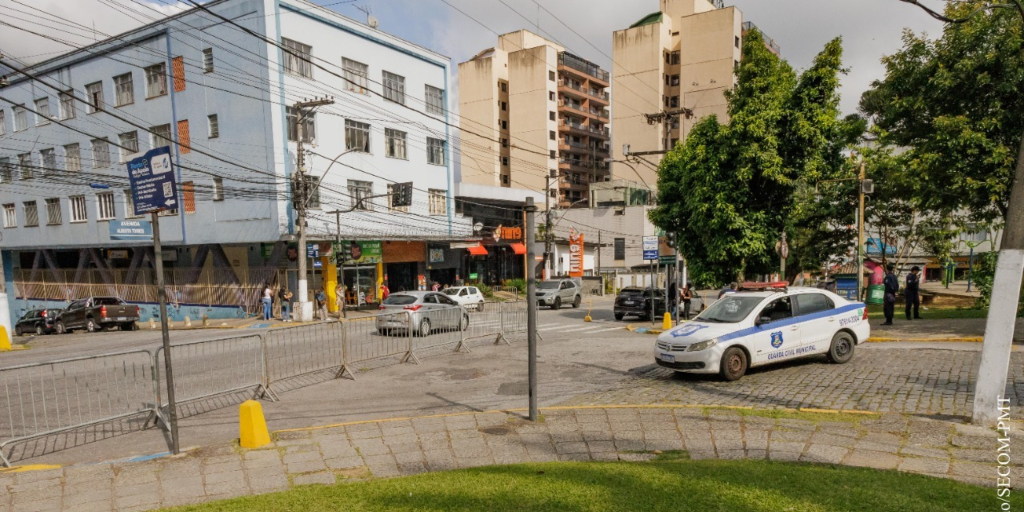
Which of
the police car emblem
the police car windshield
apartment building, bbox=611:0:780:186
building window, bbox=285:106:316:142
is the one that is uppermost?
apartment building, bbox=611:0:780:186

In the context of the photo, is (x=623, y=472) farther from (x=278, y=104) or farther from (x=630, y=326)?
(x=278, y=104)

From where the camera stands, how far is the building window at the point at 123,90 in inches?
1209

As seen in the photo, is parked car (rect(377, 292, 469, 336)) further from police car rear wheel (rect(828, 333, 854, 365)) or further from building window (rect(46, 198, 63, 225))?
building window (rect(46, 198, 63, 225))

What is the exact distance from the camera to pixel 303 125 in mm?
27969

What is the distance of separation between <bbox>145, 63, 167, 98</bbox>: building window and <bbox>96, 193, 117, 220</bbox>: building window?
293 inches

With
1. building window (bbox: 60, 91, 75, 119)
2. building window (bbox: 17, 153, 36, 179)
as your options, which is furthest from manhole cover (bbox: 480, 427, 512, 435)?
building window (bbox: 17, 153, 36, 179)

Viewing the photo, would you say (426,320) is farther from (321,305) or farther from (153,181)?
(321,305)

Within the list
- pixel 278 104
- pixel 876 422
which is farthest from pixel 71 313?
pixel 876 422

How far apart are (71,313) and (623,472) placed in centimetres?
3058

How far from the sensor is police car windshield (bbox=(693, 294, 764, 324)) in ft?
34.6

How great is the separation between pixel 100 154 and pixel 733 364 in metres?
37.2

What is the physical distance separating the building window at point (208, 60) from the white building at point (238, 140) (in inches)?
3.7

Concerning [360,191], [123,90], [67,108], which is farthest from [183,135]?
[67,108]

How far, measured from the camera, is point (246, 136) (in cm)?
2714
